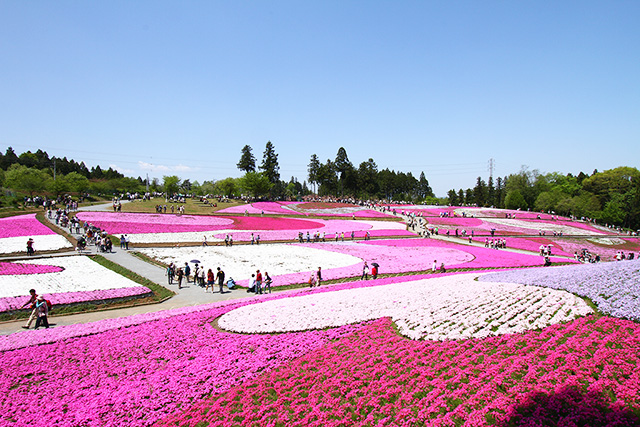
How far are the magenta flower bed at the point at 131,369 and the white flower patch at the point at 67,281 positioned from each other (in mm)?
6381

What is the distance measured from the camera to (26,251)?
28.2 m

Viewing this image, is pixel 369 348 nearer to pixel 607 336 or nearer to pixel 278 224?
pixel 607 336

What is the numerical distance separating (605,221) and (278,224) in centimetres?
8216

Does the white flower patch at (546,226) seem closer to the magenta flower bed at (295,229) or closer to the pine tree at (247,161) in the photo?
the magenta flower bed at (295,229)

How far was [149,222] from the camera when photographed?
47.4 m

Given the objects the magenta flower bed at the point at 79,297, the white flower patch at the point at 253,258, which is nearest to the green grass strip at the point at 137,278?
the magenta flower bed at the point at 79,297

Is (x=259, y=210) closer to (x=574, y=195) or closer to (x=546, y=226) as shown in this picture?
(x=546, y=226)

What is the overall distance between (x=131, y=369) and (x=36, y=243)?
2728cm

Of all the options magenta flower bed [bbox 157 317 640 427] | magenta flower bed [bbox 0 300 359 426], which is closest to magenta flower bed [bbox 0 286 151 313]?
magenta flower bed [bbox 0 300 359 426]

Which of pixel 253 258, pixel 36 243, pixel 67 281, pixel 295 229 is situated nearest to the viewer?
pixel 67 281

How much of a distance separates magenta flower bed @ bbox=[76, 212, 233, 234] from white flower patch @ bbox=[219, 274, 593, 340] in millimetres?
30416

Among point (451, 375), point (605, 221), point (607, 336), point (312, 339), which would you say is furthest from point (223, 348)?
point (605, 221)

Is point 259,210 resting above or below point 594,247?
above

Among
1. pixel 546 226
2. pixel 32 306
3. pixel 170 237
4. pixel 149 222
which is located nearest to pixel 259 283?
pixel 32 306
